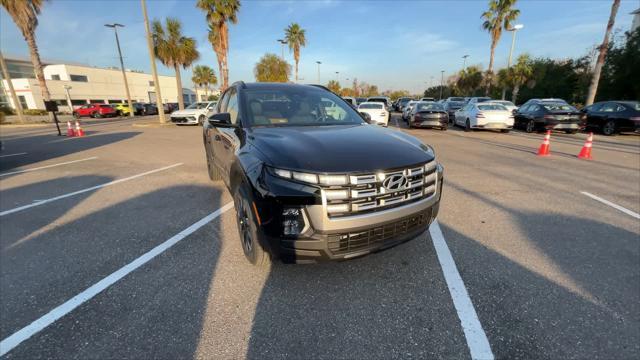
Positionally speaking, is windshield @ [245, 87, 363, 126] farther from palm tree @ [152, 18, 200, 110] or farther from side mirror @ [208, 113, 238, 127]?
palm tree @ [152, 18, 200, 110]

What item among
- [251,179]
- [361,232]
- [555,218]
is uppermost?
[251,179]

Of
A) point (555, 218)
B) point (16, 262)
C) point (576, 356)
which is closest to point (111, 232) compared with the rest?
point (16, 262)

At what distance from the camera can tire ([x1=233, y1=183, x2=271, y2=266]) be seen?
237 cm

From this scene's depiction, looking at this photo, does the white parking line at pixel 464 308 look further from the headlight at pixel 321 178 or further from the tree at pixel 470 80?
the tree at pixel 470 80

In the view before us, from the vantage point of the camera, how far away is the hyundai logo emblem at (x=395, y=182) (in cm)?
214

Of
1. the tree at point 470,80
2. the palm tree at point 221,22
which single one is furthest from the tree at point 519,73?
the palm tree at point 221,22

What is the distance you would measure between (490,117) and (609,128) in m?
5.05

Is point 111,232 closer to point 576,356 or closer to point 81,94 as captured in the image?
point 576,356

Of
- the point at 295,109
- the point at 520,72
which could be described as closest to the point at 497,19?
the point at 520,72

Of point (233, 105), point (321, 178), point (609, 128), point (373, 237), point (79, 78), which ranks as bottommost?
point (609, 128)

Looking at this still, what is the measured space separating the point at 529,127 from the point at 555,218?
12.4 m

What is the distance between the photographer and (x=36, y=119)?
25.9m

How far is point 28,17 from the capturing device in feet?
67.2

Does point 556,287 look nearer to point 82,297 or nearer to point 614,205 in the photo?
point 614,205
